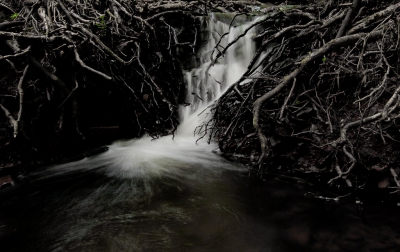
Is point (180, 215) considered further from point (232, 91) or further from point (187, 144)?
point (232, 91)

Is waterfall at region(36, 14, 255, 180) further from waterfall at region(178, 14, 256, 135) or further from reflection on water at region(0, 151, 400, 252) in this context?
reflection on water at region(0, 151, 400, 252)

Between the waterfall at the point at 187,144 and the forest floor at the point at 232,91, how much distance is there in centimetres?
27

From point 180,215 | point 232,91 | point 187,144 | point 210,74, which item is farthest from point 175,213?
point 210,74

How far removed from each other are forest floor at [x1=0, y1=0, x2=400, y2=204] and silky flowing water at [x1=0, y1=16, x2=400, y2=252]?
0.41m

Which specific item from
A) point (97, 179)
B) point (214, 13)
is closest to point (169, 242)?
point (97, 179)

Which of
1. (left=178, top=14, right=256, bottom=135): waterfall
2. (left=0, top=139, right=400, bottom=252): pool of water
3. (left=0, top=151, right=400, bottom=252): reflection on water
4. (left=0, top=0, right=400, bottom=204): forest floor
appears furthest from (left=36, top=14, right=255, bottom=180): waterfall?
(left=0, top=151, right=400, bottom=252): reflection on water

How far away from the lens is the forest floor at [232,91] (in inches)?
122

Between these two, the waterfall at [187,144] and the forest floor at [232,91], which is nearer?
the forest floor at [232,91]

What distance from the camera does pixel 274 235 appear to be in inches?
92.9

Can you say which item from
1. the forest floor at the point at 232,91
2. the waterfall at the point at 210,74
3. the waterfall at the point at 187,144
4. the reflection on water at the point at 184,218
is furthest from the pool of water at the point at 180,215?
the waterfall at the point at 210,74

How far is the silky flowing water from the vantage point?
2279mm

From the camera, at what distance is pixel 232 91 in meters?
4.84

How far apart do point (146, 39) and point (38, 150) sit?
112 inches

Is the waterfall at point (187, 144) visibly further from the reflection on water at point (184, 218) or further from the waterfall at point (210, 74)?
the reflection on water at point (184, 218)
